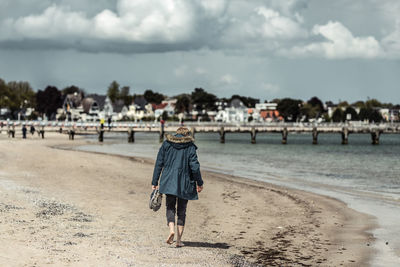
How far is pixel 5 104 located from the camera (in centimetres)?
14338

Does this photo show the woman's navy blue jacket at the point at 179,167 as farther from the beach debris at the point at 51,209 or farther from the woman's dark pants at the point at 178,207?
the beach debris at the point at 51,209

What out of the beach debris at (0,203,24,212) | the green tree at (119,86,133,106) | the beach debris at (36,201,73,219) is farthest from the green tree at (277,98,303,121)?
the beach debris at (0,203,24,212)

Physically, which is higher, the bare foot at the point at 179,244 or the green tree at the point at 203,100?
the green tree at the point at 203,100

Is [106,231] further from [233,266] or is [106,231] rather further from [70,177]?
[70,177]

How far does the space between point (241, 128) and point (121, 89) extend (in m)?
105

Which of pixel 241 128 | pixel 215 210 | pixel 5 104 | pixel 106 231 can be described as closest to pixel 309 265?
pixel 106 231

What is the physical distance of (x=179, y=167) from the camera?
8.81 metres

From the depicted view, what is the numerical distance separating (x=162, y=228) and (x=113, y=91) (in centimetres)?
16904

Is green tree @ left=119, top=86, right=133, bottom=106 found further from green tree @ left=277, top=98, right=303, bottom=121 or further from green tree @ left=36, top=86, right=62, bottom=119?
green tree @ left=277, top=98, right=303, bottom=121

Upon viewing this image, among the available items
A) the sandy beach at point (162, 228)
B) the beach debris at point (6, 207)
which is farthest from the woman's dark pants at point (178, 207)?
the beach debris at point (6, 207)

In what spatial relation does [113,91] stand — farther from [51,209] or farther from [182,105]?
[51,209]

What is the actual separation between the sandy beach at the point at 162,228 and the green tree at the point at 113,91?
159 meters

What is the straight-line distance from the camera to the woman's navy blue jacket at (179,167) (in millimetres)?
8805

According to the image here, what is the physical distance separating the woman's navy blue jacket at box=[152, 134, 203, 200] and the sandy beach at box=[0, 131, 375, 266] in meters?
1.13
